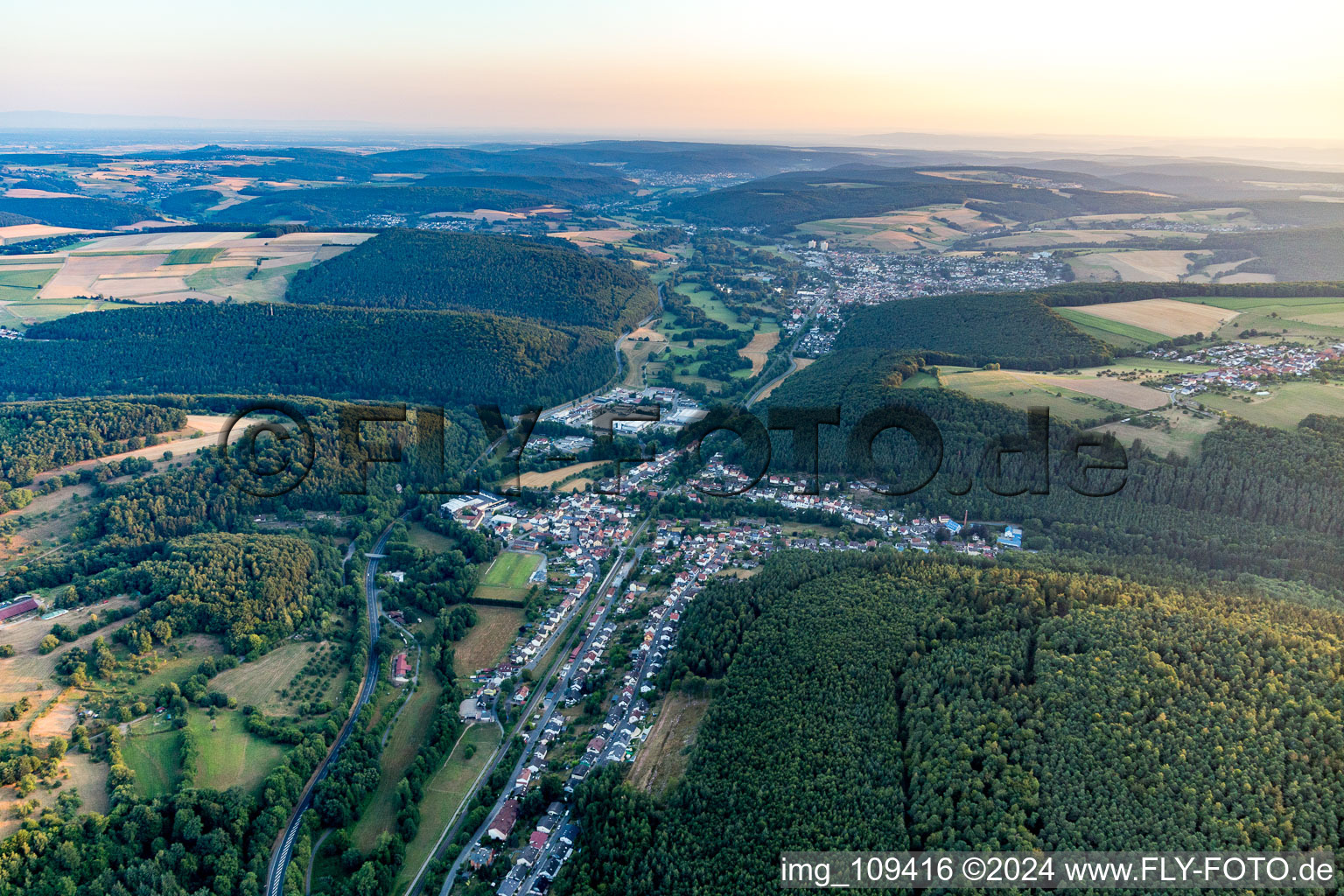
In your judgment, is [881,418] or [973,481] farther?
[881,418]

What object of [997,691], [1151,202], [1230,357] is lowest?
[997,691]

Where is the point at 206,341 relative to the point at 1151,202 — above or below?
below

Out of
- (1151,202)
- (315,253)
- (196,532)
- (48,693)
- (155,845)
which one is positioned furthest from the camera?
(1151,202)

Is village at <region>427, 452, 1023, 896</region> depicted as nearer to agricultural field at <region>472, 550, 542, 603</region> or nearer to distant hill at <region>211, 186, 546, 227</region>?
agricultural field at <region>472, 550, 542, 603</region>

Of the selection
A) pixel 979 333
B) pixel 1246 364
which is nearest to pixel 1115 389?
pixel 1246 364

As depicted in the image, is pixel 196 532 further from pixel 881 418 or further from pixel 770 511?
pixel 881 418

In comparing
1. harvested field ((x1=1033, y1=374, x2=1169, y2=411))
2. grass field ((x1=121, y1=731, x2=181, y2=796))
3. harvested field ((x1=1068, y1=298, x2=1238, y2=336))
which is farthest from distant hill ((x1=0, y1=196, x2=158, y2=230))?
harvested field ((x1=1068, y1=298, x2=1238, y2=336))

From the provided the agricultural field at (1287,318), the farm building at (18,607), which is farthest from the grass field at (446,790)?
the agricultural field at (1287,318)

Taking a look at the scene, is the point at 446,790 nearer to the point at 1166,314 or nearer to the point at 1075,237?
the point at 1166,314

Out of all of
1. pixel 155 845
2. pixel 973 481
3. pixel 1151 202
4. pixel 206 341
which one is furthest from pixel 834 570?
pixel 1151 202
